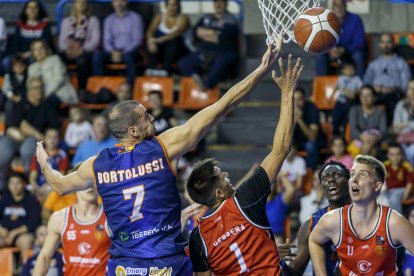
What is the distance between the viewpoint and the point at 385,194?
39.7 ft

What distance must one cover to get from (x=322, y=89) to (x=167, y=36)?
7.93 ft

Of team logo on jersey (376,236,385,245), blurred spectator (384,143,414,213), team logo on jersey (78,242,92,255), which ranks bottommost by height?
blurred spectator (384,143,414,213)

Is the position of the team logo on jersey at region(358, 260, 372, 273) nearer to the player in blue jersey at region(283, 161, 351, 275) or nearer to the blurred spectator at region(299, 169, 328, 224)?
the player in blue jersey at region(283, 161, 351, 275)

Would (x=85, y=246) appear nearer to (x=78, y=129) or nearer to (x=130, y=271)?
(x=130, y=271)

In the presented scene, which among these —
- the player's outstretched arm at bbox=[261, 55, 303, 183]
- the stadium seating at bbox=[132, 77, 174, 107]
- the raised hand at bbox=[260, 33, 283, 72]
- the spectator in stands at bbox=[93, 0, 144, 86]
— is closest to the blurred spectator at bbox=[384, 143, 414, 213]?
the stadium seating at bbox=[132, 77, 174, 107]

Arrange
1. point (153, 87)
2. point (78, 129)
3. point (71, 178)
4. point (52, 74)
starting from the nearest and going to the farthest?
point (71, 178) → point (78, 129) → point (52, 74) → point (153, 87)

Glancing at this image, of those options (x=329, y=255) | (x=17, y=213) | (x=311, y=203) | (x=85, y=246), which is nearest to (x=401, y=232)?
(x=329, y=255)

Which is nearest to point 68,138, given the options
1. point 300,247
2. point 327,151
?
point 327,151

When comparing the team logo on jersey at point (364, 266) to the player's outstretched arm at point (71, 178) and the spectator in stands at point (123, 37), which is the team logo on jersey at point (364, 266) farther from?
the spectator in stands at point (123, 37)

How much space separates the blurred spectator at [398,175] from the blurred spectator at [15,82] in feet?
17.5

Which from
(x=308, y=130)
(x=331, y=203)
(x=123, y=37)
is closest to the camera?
(x=331, y=203)

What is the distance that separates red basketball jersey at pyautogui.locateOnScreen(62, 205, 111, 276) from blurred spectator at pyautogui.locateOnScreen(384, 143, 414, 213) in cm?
459

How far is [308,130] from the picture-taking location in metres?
13.1

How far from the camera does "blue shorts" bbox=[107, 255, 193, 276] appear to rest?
6590mm
